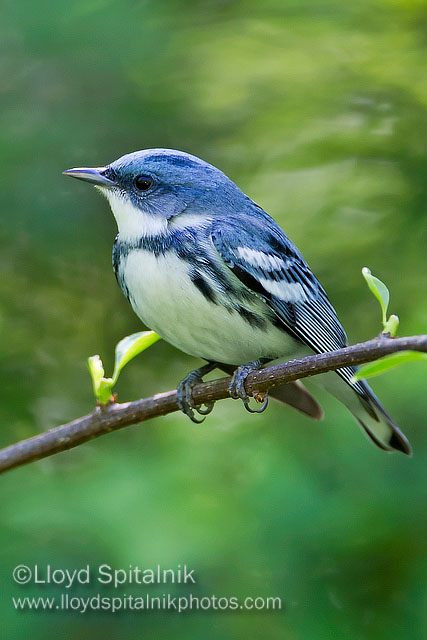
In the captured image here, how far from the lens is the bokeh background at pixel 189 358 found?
3.13m

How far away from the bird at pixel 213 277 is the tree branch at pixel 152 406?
0.94ft

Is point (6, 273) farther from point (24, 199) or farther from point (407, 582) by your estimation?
point (407, 582)

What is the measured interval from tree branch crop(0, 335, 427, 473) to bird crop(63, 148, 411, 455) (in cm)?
29

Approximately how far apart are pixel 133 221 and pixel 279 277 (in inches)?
23.4

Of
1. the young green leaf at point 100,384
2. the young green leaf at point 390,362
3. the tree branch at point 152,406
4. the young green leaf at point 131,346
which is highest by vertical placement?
the young green leaf at point 131,346

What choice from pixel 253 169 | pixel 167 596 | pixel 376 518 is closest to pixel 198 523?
pixel 167 596

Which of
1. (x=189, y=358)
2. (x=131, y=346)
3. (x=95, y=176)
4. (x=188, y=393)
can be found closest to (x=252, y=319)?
(x=188, y=393)

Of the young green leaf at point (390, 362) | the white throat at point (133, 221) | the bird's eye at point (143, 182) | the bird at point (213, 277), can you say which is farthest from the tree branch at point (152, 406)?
the bird's eye at point (143, 182)

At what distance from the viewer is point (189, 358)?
Result: 4406 millimetres

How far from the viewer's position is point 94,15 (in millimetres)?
4102

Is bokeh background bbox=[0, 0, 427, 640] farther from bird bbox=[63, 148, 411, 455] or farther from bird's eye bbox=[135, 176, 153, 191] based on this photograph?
bird's eye bbox=[135, 176, 153, 191]

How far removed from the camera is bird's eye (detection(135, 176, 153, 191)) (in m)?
2.94

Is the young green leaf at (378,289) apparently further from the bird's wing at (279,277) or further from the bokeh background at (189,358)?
the bokeh background at (189,358)

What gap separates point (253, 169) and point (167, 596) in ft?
8.19
